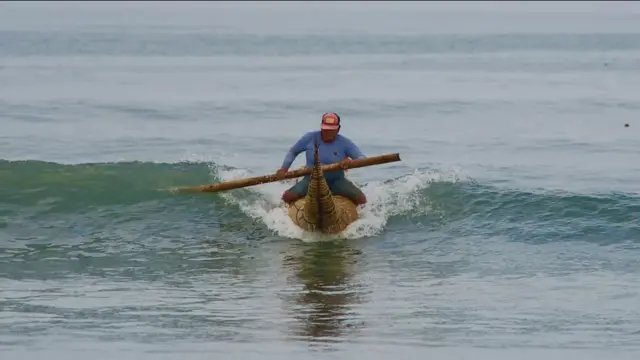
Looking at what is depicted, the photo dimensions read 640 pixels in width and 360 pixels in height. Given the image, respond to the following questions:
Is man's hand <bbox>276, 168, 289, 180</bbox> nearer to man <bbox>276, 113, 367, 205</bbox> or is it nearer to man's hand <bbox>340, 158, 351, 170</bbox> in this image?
man <bbox>276, 113, 367, 205</bbox>

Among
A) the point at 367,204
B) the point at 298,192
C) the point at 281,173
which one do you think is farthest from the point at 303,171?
the point at 367,204

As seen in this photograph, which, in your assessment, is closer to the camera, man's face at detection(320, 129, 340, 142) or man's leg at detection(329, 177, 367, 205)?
man's face at detection(320, 129, 340, 142)

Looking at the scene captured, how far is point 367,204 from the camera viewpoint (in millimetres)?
19547

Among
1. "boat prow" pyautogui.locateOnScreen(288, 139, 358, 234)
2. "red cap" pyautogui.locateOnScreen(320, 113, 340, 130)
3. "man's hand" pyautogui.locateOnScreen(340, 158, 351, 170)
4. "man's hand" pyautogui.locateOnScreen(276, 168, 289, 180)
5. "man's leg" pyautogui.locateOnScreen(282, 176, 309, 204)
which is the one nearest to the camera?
"man's hand" pyautogui.locateOnScreen(340, 158, 351, 170)

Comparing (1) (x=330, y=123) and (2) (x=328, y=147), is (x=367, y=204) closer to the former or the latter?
(2) (x=328, y=147)

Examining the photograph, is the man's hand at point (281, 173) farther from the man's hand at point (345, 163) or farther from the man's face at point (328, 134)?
the man's hand at point (345, 163)

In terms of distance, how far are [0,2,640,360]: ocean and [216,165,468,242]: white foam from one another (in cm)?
4

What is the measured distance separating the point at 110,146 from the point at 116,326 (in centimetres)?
1572

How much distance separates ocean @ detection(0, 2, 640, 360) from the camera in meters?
12.4

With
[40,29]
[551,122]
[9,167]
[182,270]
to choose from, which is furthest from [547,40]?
[182,270]

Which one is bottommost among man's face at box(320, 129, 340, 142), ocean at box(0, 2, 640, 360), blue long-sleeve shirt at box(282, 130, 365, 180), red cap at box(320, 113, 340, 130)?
ocean at box(0, 2, 640, 360)

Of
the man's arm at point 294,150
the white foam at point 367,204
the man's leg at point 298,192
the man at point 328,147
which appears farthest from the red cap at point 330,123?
the white foam at point 367,204

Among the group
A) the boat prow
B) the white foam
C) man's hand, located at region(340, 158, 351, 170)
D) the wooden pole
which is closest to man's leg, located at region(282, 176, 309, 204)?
the boat prow

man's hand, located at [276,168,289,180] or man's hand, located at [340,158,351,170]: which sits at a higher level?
man's hand, located at [340,158,351,170]
